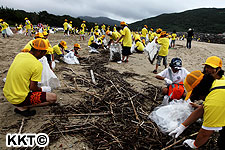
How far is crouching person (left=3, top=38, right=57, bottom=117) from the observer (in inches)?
86.4

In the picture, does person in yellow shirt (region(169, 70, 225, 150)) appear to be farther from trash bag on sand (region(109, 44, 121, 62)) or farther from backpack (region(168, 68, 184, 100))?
trash bag on sand (region(109, 44, 121, 62))

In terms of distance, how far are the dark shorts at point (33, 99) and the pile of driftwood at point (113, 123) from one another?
360 millimetres

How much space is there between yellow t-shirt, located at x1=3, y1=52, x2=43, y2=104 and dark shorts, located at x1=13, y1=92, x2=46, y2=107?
2.9 inches

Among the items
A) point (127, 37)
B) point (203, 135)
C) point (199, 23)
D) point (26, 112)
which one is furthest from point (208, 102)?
point (199, 23)

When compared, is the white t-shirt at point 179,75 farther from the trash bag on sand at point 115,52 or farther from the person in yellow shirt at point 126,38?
the trash bag on sand at point 115,52

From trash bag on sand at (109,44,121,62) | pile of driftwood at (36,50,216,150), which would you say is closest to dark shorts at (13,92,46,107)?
pile of driftwood at (36,50,216,150)

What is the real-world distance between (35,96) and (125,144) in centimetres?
182

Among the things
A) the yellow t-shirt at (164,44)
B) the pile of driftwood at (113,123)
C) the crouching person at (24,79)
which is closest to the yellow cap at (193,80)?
the pile of driftwood at (113,123)

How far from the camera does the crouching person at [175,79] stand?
289 cm

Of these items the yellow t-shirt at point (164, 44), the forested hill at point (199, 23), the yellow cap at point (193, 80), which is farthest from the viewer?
the forested hill at point (199, 23)

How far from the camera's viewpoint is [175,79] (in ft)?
10.2

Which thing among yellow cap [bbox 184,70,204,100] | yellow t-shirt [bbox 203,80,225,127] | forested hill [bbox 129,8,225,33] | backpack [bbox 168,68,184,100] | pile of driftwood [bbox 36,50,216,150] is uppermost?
forested hill [bbox 129,8,225,33]

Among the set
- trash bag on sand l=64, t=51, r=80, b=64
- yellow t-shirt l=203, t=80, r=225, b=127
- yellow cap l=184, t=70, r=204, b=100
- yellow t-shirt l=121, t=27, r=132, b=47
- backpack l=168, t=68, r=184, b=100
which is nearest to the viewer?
yellow t-shirt l=203, t=80, r=225, b=127

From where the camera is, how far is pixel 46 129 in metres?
2.15
